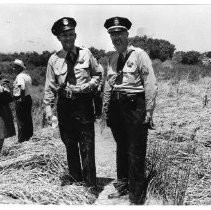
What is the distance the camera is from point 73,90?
425cm

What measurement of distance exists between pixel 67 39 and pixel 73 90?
547 millimetres

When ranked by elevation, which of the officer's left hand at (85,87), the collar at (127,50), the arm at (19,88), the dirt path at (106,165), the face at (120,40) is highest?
the face at (120,40)

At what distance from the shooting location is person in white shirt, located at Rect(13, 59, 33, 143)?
8016mm

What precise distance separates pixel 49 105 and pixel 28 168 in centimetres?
104

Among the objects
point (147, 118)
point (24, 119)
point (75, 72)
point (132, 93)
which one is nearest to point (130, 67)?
point (132, 93)

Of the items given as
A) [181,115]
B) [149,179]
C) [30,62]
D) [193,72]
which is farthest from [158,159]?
[30,62]

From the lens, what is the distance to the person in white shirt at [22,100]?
316 inches

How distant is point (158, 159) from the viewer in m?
4.73

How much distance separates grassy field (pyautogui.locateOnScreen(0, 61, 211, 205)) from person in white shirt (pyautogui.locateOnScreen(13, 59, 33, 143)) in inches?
17.6

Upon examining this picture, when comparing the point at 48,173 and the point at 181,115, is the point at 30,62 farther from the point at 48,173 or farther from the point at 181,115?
the point at 48,173

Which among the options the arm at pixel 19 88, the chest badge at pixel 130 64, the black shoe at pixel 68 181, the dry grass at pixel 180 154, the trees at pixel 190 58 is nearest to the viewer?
the chest badge at pixel 130 64

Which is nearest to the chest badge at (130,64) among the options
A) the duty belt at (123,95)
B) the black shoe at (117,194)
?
Result: the duty belt at (123,95)

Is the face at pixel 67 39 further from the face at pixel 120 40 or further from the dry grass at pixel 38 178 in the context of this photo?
the dry grass at pixel 38 178

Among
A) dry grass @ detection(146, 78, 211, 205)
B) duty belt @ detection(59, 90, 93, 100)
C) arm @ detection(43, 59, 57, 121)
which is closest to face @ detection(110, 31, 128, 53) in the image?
duty belt @ detection(59, 90, 93, 100)
